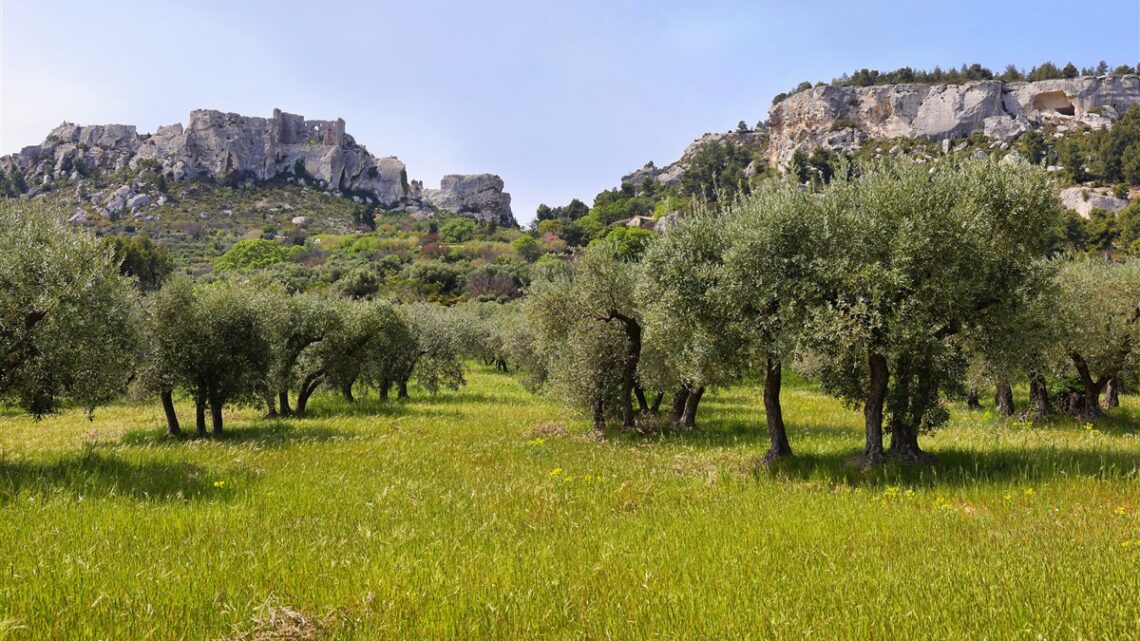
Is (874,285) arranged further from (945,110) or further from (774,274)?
(945,110)

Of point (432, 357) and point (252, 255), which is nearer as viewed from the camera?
point (432, 357)

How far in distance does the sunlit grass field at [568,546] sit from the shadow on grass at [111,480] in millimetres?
87

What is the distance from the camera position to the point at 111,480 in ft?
34.9

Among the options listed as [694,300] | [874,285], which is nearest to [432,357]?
Answer: [694,300]

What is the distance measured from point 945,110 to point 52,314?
20408 cm

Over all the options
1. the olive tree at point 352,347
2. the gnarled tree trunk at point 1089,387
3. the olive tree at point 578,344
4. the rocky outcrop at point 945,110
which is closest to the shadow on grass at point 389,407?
the olive tree at point 352,347

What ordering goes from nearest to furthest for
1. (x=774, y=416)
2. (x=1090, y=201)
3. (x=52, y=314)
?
(x=52, y=314) → (x=774, y=416) → (x=1090, y=201)

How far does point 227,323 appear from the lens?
21906mm

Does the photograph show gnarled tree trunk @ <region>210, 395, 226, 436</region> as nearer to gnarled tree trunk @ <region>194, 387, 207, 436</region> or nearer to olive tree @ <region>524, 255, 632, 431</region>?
gnarled tree trunk @ <region>194, 387, 207, 436</region>

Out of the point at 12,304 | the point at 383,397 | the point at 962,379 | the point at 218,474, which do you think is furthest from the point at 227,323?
the point at 962,379

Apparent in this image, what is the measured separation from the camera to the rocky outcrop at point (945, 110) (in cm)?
15075

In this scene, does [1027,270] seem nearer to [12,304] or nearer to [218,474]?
[218,474]

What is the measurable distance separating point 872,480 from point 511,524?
7.95 m

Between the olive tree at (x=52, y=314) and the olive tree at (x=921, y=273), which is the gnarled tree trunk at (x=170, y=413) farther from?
the olive tree at (x=921, y=273)
